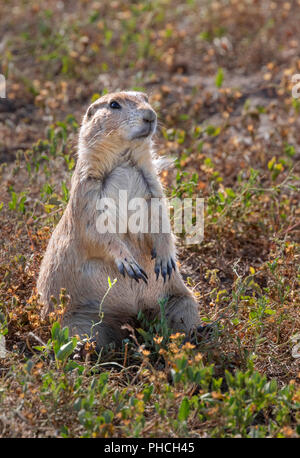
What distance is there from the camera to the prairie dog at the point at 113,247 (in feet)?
15.1

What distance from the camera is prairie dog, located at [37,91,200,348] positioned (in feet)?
15.1

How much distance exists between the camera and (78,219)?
4.62m

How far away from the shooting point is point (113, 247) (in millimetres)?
4551

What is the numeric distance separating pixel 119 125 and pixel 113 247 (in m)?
A: 0.83

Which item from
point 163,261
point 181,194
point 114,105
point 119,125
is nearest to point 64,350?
point 163,261

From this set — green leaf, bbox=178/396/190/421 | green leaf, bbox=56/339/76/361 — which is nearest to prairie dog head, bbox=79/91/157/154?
green leaf, bbox=56/339/76/361

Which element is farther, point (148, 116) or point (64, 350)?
point (148, 116)

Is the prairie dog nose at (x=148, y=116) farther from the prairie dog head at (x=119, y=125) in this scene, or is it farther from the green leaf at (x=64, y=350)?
the green leaf at (x=64, y=350)

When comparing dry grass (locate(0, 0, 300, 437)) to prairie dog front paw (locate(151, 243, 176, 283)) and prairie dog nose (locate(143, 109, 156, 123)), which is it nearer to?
prairie dog front paw (locate(151, 243, 176, 283))

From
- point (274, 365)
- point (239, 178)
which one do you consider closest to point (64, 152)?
point (239, 178)

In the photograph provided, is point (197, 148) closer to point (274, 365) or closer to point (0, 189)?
point (0, 189)

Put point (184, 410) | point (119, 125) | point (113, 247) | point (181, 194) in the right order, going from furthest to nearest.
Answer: point (181, 194) < point (119, 125) < point (113, 247) < point (184, 410)

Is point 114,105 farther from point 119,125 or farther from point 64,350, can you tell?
point 64,350

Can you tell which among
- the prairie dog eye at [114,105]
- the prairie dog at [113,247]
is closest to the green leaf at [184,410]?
the prairie dog at [113,247]
